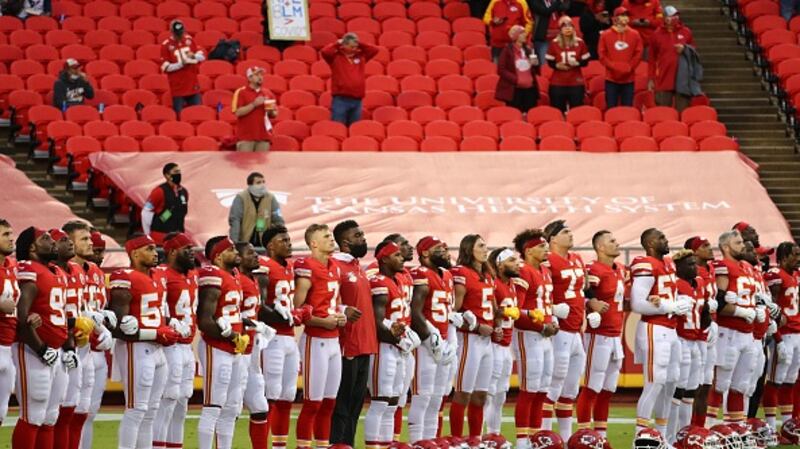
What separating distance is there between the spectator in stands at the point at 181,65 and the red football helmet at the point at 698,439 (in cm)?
934

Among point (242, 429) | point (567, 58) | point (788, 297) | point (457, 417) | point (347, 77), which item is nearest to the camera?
point (457, 417)

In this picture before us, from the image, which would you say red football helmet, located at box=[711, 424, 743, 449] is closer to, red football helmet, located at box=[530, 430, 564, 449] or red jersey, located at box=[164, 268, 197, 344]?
red football helmet, located at box=[530, 430, 564, 449]

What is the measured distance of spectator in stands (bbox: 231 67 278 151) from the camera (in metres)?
19.1

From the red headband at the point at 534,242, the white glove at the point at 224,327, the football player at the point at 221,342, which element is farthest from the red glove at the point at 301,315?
the red headband at the point at 534,242

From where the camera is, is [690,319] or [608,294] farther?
[690,319]

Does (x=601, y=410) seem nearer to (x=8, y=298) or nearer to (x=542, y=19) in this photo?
(x=8, y=298)

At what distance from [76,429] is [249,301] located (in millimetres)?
1456

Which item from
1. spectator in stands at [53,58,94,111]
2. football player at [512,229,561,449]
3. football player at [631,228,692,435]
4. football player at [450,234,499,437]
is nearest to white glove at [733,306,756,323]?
football player at [631,228,692,435]

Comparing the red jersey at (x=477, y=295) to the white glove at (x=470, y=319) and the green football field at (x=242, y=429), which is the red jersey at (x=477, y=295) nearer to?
the white glove at (x=470, y=319)

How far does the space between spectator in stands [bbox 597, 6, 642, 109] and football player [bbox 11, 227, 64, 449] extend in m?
11.5

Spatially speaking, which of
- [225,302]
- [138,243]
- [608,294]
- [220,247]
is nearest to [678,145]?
[608,294]

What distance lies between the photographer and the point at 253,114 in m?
19.2

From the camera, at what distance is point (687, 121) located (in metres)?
21.2

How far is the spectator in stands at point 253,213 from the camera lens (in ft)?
54.0
